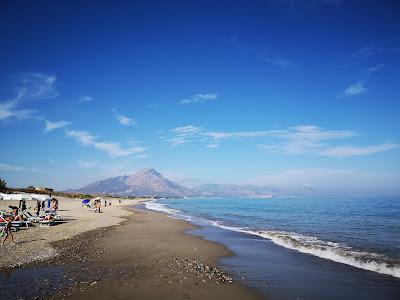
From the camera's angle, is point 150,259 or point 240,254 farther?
point 240,254

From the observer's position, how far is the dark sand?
1003 cm

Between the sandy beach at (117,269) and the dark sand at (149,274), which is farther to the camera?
the sandy beach at (117,269)

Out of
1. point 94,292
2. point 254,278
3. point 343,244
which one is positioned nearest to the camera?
point 94,292

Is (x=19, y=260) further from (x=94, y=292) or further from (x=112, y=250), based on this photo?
(x=94, y=292)

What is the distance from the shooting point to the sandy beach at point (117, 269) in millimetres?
10148

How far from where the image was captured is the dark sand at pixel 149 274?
395 inches

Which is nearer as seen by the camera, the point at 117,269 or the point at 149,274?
the point at 149,274

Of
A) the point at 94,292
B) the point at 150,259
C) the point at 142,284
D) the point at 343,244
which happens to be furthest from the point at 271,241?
the point at 94,292

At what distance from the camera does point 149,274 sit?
12219 mm

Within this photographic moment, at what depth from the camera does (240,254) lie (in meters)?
17.7

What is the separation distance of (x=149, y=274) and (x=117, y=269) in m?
1.72

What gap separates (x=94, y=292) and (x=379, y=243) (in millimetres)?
20762

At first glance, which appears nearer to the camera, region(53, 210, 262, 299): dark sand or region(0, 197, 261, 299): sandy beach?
region(53, 210, 262, 299): dark sand

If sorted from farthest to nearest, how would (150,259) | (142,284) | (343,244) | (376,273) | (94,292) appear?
(343,244)
(150,259)
(376,273)
(142,284)
(94,292)
